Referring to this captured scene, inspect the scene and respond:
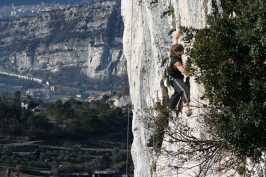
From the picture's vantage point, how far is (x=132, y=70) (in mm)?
15711

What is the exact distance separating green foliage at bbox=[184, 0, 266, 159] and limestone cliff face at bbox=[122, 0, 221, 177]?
4.58ft

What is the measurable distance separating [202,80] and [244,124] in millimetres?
868

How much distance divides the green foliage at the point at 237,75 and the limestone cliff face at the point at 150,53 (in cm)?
140

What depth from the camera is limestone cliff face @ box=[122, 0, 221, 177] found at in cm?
1080

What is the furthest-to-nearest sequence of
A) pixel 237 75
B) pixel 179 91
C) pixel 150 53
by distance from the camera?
pixel 150 53, pixel 179 91, pixel 237 75

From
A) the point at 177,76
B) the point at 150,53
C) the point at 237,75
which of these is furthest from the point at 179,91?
the point at 150,53

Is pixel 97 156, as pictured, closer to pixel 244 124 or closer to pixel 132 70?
pixel 132 70

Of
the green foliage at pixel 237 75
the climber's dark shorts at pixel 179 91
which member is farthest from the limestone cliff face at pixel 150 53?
the green foliage at pixel 237 75

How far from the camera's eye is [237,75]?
8.27 meters

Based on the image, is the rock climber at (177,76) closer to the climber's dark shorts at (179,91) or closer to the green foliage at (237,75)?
the climber's dark shorts at (179,91)

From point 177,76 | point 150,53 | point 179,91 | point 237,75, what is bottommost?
point 237,75

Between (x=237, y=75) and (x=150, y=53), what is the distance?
5.80 meters

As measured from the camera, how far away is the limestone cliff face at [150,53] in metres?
10.8

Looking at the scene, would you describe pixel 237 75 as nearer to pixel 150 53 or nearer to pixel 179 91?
pixel 179 91
